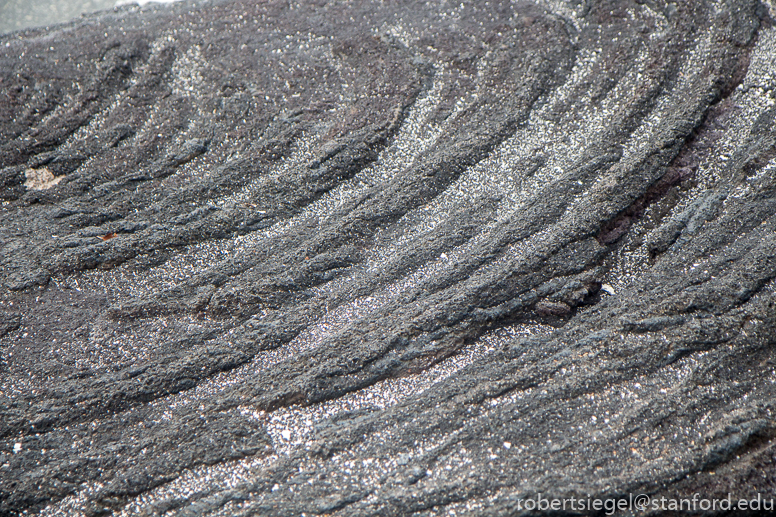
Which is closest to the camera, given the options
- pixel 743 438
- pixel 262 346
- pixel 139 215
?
pixel 743 438

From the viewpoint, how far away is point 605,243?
0.66 m

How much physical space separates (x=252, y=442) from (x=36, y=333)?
29 cm

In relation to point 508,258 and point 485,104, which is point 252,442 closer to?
point 508,258

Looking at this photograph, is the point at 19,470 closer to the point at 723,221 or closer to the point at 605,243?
the point at 605,243

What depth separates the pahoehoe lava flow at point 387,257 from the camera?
52cm

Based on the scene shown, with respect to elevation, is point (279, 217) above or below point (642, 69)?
below

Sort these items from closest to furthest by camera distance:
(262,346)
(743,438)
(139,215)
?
(743,438) < (262,346) < (139,215)

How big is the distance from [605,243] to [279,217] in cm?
40

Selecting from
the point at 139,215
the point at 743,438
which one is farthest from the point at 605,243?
the point at 139,215

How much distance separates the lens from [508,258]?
652 mm

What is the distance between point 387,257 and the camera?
68 centimetres

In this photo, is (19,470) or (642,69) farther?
(642,69)

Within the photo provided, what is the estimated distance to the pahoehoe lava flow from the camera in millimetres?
525

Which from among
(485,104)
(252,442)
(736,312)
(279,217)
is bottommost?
(252,442)
